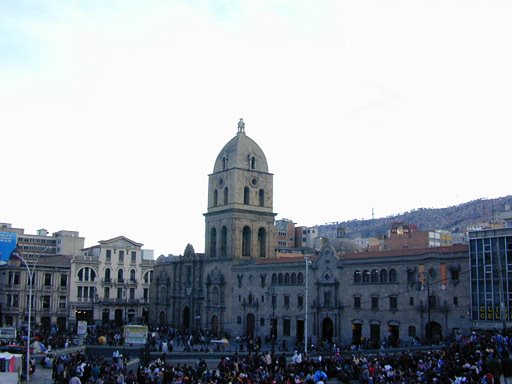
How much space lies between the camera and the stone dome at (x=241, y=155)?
84625 mm

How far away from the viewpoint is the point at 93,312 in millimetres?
92312

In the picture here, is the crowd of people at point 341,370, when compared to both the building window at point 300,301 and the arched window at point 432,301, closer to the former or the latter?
the arched window at point 432,301

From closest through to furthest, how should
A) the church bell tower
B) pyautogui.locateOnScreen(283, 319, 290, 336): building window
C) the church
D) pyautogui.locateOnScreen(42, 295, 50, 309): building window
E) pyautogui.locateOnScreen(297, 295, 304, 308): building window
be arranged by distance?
the church → pyautogui.locateOnScreen(297, 295, 304, 308): building window → pyautogui.locateOnScreen(283, 319, 290, 336): building window → the church bell tower → pyautogui.locateOnScreen(42, 295, 50, 309): building window

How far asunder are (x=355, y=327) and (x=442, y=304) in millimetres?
10554

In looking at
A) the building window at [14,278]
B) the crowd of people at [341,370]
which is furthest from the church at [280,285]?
the building window at [14,278]

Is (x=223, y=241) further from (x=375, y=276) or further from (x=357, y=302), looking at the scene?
(x=375, y=276)

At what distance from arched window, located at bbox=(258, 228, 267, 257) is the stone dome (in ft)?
24.9

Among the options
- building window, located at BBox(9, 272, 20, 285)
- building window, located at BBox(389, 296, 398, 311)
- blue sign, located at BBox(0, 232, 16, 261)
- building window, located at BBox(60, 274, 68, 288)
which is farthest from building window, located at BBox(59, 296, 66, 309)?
building window, located at BBox(389, 296, 398, 311)

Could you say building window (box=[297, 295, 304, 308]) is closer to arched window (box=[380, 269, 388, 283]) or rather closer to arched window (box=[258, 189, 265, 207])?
arched window (box=[380, 269, 388, 283])

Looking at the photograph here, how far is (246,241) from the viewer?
279ft

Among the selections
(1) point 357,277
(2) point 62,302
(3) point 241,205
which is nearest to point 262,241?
(3) point 241,205

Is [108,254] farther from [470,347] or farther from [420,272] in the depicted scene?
Answer: [470,347]

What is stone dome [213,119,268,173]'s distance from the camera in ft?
278

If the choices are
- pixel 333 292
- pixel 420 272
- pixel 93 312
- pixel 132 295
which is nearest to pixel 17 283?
pixel 93 312
